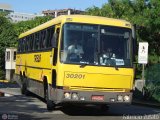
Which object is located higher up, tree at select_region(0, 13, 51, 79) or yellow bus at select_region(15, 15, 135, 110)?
tree at select_region(0, 13, 51, 79)

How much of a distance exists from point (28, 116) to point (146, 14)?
1652cm

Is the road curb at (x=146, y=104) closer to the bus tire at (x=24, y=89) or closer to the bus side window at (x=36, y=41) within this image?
the bus tire at (x=24, y=89)

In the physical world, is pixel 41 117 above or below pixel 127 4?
below

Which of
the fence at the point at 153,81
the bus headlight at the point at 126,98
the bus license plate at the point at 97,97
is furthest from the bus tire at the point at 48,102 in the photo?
the fence at the point at 153,81

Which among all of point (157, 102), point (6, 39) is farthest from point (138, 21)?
point (6, 39)

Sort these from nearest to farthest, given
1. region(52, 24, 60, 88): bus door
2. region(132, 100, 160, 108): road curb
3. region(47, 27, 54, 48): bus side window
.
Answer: region(52, 24, 60, 88): bus door
region(47, 27, 54, 48): bus side window
region(132, 100, 160, 108): road curb

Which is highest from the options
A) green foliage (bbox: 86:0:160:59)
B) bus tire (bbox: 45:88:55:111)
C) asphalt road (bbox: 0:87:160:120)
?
green foliage (bbox: 86:0:160:59)

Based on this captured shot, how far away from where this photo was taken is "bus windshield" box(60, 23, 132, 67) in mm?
15984

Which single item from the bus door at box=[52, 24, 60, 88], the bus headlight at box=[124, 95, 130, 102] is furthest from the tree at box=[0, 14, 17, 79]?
the bus headlight at box=[124, 95, 130, 102]

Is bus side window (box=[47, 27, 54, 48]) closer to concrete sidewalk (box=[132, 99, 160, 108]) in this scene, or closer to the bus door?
the bus door

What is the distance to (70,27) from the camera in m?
16.3

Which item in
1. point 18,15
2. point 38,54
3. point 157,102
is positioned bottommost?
point 157,102

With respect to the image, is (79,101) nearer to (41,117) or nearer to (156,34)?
(41,117)

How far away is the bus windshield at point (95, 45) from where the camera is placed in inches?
629
